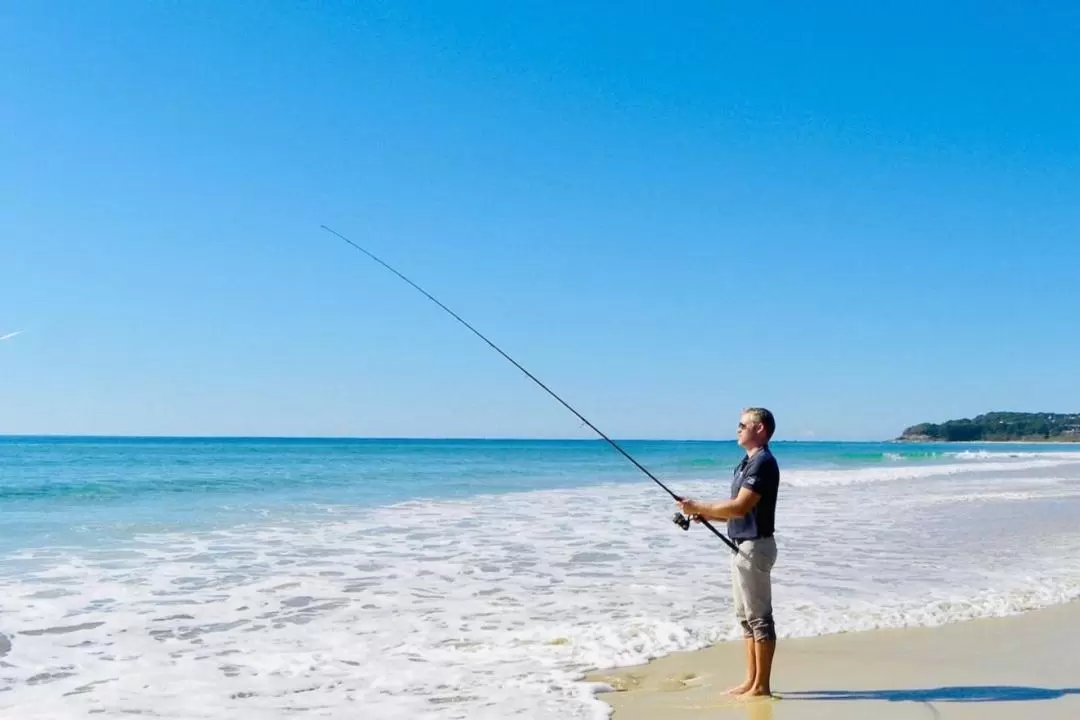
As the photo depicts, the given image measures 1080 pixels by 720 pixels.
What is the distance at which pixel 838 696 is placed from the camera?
4488mm

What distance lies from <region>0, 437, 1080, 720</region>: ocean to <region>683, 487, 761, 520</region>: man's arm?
1.12 meters

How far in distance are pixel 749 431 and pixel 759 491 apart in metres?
0.31

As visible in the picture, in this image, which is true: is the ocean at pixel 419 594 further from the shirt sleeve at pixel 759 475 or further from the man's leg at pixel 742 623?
the shirt sleeve at pixel 759 475

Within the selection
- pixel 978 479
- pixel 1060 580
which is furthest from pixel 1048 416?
pixel 1060 580

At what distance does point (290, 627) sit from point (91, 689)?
1.59 meters

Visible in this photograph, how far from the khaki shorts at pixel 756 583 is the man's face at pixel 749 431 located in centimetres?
46

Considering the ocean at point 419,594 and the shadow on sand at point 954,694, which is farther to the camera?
the ocean at point 419,594

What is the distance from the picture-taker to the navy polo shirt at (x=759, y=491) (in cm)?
414

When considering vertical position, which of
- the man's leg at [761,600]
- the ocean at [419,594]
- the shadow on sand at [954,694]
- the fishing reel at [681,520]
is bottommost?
the ocean at [419,594]

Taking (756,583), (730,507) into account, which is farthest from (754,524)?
(756,583)

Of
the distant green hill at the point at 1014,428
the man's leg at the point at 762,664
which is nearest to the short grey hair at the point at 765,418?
the man's leg at the point at 762,664

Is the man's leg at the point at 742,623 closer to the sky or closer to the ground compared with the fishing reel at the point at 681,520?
closer to the ground

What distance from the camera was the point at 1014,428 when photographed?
11475cm

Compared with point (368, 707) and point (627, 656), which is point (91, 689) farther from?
point (627, 656)
